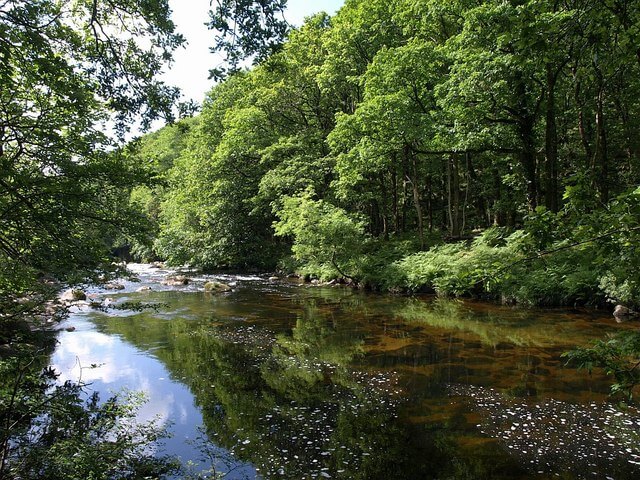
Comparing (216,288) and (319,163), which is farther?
(319,163)

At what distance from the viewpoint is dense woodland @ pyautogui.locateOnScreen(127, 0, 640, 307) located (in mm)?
3213

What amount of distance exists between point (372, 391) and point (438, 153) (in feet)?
44.6

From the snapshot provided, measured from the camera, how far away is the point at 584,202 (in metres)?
3.06

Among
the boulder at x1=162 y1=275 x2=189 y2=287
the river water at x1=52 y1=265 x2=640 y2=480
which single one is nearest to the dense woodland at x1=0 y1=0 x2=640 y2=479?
the river water at x1=52 y1=265 x2=640 y2=480

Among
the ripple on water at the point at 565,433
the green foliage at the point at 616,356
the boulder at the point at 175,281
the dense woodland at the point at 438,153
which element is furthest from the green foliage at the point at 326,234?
the green foliage at the point at 616,356

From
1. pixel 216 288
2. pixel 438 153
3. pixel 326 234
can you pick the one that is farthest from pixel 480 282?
pixel 216 288

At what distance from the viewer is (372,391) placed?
24.0 ft

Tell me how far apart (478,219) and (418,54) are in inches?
596

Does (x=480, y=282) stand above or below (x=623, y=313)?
above

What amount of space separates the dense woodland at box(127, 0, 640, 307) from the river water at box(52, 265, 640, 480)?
7.01 ft

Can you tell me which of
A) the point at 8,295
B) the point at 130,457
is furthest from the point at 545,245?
the point at 8,295

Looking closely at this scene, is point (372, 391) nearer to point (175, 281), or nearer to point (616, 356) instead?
point (616, 356)

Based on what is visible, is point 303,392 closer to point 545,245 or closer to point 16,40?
point 545,245

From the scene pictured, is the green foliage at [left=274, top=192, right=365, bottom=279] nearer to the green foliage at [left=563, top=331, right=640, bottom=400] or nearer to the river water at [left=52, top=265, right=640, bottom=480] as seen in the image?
the river water at [left=52, top=265, right=640, bottom=480]
